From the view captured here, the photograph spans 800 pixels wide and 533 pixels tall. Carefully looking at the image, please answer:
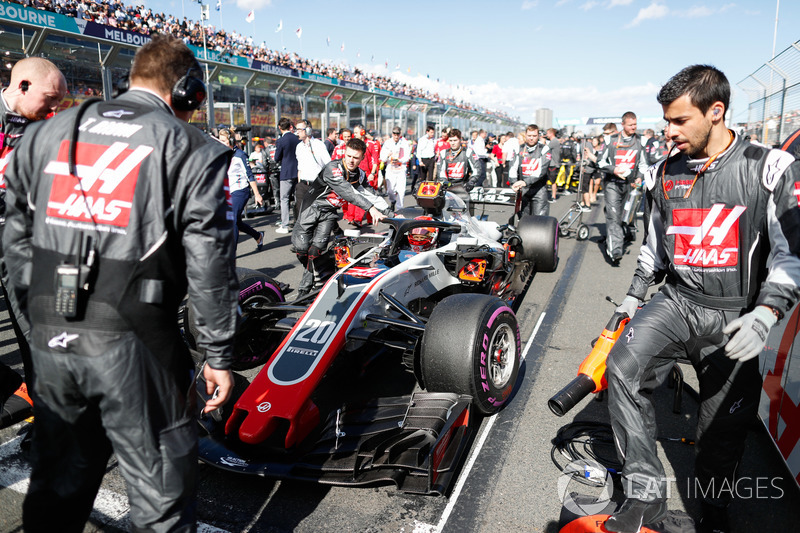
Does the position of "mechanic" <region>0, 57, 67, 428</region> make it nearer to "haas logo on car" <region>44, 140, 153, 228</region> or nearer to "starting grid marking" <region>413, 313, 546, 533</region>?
"haas logo on car" <region>44, 140, 153, 228</region>

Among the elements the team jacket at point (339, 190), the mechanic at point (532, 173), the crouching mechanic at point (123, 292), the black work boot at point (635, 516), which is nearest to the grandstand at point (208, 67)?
the team jacket at point (339, 190)

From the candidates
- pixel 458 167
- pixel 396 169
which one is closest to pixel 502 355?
pixel 458 167

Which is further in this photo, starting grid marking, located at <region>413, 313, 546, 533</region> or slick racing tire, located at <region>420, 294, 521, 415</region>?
slick racing tire, located at <region>420, 294, 521, 415</region>

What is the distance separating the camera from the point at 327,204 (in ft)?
20.1

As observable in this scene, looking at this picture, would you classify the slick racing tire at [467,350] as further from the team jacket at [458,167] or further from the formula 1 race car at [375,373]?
the team jacket at [458,167]

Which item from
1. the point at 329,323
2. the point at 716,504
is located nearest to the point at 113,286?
the point at 329,323

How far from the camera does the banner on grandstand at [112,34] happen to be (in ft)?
43.6

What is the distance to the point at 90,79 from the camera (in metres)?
13.5

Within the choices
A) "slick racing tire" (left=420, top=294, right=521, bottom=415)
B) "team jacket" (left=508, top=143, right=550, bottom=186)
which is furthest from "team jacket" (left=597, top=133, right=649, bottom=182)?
"slick racing tire" (left=420, top=294, right=521, bottom=415)

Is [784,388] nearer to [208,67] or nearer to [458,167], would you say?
[458,167]

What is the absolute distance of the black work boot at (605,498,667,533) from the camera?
7.15 ft

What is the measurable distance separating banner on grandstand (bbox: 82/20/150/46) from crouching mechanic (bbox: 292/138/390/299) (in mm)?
9354

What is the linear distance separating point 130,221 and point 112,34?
1489 cm

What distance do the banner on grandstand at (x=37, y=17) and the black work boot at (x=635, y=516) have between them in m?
14.3
